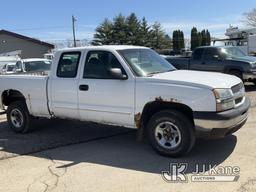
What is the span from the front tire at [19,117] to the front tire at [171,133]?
329 centimetres

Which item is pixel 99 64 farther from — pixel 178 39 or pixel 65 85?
pixel 178 39

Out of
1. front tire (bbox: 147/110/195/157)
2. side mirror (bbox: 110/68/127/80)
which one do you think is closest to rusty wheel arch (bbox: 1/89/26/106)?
side mirror (bbox: 110/68/127/80)

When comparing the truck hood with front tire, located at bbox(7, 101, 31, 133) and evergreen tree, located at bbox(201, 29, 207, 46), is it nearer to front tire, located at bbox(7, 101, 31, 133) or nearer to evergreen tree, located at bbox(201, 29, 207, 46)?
front tire, located at bbox(7, 101, 31, 133)

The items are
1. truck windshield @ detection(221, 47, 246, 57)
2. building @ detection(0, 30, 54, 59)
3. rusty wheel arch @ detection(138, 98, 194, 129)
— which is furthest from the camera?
building @ detection(0, 30, 54, 59)

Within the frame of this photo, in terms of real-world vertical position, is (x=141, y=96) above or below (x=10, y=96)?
above

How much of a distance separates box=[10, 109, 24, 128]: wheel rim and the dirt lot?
320mm

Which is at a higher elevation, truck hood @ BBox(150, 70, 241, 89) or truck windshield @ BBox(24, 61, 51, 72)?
truck hood @ BBox(150, 70, 241, 89)

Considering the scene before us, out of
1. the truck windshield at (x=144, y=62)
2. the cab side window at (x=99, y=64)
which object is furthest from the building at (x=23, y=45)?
the truck windshield at (x=144, y=62)

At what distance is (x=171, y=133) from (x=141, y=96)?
0.78m

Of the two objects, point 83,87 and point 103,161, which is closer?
point 103,161

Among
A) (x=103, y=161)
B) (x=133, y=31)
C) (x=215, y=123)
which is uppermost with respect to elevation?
(x=133, y=31)

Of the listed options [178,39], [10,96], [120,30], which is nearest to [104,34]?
[120,30]

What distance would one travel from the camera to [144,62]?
728 centimetres

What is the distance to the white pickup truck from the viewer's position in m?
6.18
